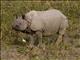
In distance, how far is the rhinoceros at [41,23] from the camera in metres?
8.95

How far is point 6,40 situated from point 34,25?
3.59 feet

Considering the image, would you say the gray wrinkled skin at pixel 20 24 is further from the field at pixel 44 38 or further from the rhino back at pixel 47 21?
the field at pixel 44 38

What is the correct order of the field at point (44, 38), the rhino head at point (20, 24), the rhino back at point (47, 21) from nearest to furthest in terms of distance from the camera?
the field at point (44, 38), the rhino head at point (20, 24), the rhino back at point (47, 21)

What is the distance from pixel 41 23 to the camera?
357 inches

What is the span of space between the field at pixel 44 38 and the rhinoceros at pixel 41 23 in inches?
12.4

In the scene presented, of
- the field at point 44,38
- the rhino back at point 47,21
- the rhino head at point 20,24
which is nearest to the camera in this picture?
the field at point 44,38

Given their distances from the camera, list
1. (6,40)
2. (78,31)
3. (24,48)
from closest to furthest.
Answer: (24,48), (6,40), (78,31)

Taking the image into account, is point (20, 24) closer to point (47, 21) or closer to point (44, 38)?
point (47, 21)

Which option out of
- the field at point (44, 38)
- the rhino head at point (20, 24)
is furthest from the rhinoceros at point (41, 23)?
the field at point (44, 38)

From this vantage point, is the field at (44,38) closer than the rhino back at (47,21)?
Yes

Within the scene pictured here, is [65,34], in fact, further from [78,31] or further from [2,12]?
[2,12]

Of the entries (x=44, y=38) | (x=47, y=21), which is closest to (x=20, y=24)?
(x=47, y=21)

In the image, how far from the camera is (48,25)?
923 centimetres

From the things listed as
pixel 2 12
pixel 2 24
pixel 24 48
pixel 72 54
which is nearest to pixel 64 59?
pixel 72 54
